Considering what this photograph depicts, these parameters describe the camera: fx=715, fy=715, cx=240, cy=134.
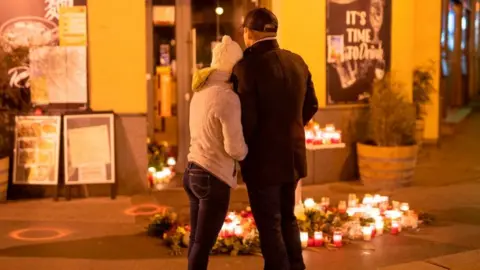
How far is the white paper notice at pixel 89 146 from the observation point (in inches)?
320

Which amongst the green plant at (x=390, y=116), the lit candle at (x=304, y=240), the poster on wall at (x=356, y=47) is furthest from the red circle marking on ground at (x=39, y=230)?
the green plant at (x=390, y=116)

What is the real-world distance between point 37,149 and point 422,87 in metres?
6.44

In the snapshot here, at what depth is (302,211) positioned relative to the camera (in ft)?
22.2

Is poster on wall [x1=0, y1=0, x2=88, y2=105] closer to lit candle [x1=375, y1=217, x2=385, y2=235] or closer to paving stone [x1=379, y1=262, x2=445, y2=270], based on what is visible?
lit candle [x1=375, y1=217, x2=385, y2=235]

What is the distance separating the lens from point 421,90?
11.6m

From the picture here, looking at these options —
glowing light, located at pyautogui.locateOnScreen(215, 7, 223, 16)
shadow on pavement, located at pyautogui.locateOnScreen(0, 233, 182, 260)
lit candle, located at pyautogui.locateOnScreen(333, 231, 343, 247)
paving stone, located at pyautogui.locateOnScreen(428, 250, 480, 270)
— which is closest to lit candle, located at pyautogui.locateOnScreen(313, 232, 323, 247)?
lit candle, located at pyautogui.locateOnScreen(333, 231, 343, 247)

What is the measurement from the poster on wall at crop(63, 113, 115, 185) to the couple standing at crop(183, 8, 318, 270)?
361 cm

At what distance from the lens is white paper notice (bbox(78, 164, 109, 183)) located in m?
8.12

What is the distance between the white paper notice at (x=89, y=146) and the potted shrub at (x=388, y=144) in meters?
3.18

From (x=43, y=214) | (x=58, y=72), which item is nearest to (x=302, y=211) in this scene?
(x=43, y=214)

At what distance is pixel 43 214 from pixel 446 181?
16.9 ft

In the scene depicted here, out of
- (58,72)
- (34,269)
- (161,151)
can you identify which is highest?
(58,72)

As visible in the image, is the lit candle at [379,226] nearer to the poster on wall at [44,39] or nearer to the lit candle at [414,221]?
the lit candle at [414,221]

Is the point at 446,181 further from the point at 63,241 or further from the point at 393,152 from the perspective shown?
the point at 63,241
